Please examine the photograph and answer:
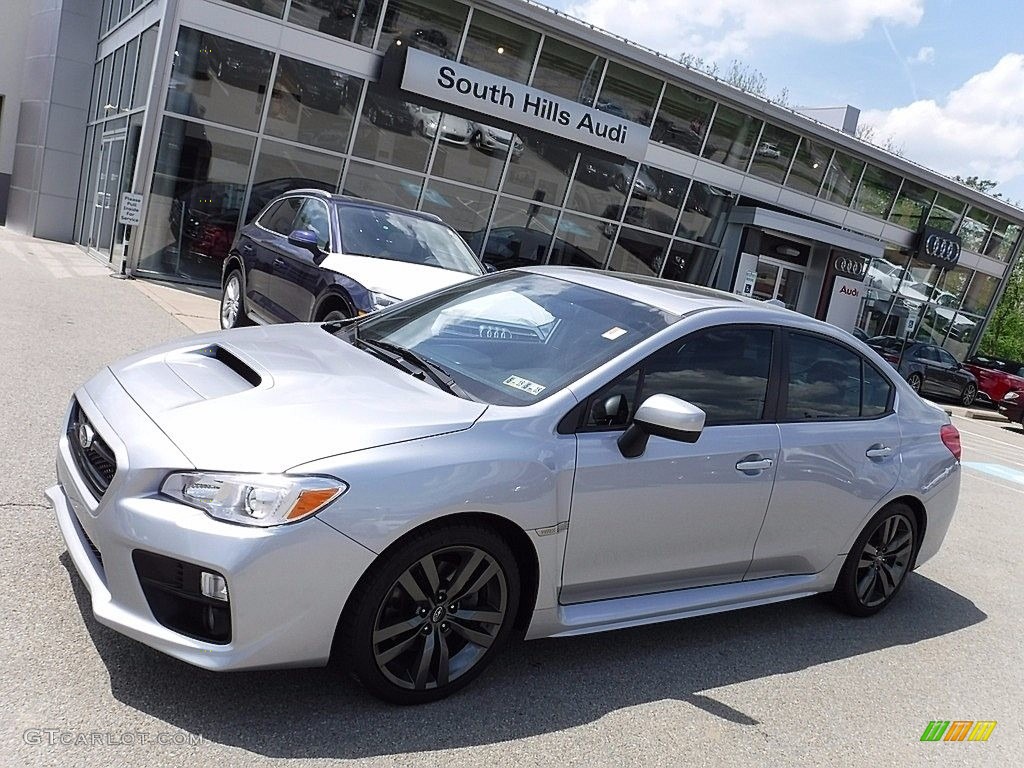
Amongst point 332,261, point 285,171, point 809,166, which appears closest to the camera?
point 332,261

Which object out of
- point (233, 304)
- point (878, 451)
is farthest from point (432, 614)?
point (233, 304)

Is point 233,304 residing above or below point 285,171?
below

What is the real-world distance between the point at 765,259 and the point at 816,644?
20.7m

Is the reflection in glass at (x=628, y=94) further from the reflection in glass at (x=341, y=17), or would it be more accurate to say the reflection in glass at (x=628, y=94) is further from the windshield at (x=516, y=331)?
the windshield at (x=516, y=331)

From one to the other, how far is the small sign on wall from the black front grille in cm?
1230

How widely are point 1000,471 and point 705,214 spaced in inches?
468

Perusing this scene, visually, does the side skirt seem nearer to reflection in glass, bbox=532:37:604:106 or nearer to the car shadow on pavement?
the car shadow on pavement

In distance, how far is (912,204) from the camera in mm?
27219

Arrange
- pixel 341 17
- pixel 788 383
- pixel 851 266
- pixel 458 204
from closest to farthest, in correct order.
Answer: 1. pixel 788 383
2. pixel 341 17
3. pixel 458 204
4. pixel 851 266

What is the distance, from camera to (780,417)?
422 centimetres

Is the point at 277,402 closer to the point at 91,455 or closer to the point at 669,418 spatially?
the point at 91,455

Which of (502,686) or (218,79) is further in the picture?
(218,79)

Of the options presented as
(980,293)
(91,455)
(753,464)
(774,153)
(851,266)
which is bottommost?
(91,455)

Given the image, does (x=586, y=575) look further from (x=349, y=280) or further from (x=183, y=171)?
(x=183, y=171)
